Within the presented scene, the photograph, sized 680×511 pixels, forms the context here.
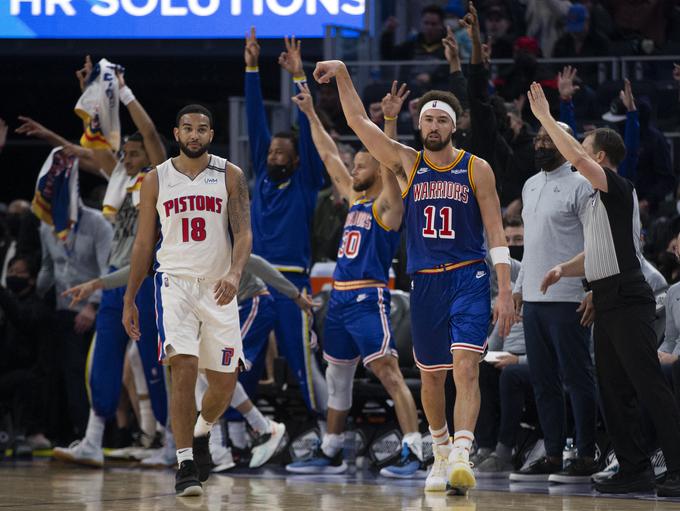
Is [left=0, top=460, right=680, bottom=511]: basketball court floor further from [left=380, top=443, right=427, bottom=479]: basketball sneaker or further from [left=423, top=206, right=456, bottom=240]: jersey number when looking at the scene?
[left=423, top=206, right=456, bottom=240]: jersey number

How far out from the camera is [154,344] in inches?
375

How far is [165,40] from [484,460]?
331 inches

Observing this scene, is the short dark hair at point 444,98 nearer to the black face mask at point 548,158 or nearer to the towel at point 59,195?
the black face mask at point 548,158

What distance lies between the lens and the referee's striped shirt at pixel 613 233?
24.6ft

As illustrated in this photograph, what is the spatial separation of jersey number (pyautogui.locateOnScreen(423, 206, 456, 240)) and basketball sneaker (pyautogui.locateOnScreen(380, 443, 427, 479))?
1.88 m

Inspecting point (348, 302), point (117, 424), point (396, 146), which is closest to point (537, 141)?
point (396, 146)

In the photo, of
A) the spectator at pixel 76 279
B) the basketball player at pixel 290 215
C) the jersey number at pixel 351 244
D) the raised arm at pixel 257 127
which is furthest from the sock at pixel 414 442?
the spectator at pixel 76 279

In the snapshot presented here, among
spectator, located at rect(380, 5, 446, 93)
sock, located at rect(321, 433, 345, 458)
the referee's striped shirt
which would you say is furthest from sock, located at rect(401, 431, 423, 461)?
spectator, located at rect(380, 5, 446, 93)

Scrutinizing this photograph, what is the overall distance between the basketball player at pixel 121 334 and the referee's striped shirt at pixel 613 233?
330 cm

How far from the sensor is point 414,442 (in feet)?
28.9

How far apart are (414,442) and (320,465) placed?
2.35 feet

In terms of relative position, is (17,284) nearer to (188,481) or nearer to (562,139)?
(188,481)

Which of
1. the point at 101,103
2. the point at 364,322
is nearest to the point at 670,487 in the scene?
the point at 364,322

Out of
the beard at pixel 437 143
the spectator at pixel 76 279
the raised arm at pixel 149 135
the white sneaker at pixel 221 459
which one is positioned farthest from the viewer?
the spectator at pixel 76 279
